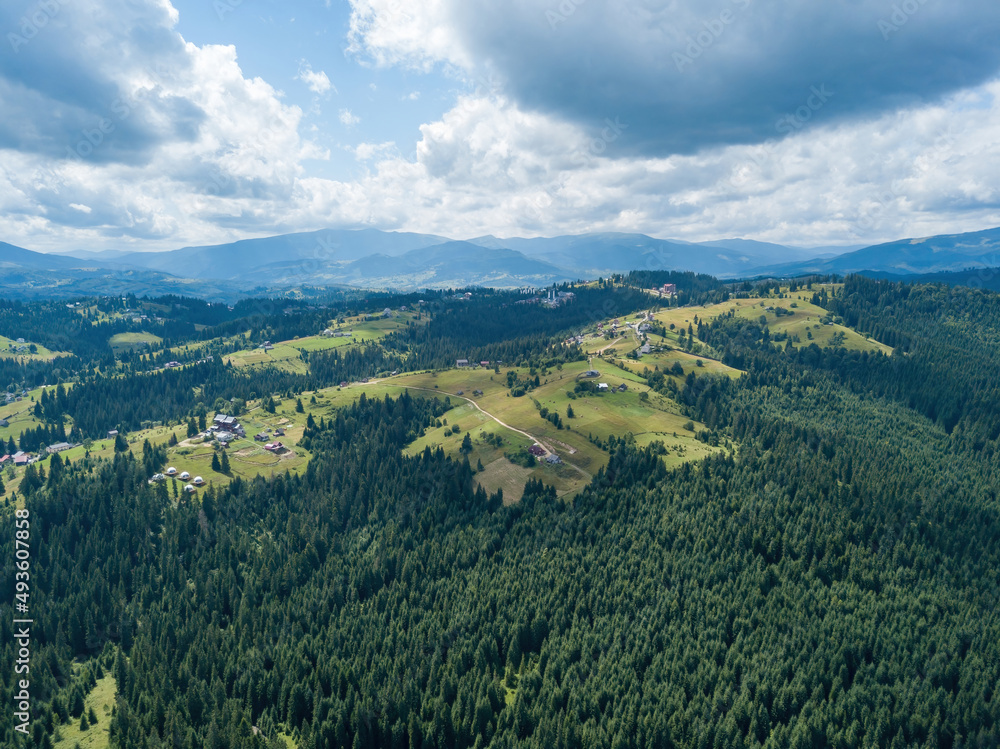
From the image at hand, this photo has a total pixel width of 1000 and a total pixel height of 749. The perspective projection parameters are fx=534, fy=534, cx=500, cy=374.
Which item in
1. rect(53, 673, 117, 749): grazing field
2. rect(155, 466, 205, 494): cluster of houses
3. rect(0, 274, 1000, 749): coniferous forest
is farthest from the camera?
rect(155, 466, 205, 494): cluster of houses

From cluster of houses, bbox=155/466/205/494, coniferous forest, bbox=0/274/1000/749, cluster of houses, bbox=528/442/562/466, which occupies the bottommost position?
coniferous forest, bbox=0/274/1000/749

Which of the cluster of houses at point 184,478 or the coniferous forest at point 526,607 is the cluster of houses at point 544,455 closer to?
the coniferous forest at point 526,607

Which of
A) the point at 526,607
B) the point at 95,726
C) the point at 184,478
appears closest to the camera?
the point at 95,726

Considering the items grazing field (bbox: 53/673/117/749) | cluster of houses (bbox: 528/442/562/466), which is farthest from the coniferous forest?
cluster of houses (bbox: 528/442/562/466)

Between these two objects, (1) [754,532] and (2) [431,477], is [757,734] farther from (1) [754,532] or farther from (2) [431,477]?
(2) [431,477]

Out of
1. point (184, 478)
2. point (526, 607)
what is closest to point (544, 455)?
point (526, 607)


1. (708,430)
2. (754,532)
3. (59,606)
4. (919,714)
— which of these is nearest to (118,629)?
(59,606)

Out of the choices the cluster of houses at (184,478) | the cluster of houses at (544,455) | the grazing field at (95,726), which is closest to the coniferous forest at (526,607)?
the grazing field at (95,726)

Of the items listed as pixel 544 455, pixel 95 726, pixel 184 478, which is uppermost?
pixel 544 455

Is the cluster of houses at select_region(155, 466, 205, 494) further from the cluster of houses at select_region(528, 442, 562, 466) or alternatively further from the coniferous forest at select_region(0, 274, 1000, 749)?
the cluster of houses at select_region(528, 442, 562, 466)

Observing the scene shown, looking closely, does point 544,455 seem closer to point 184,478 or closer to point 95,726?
point 184,478
